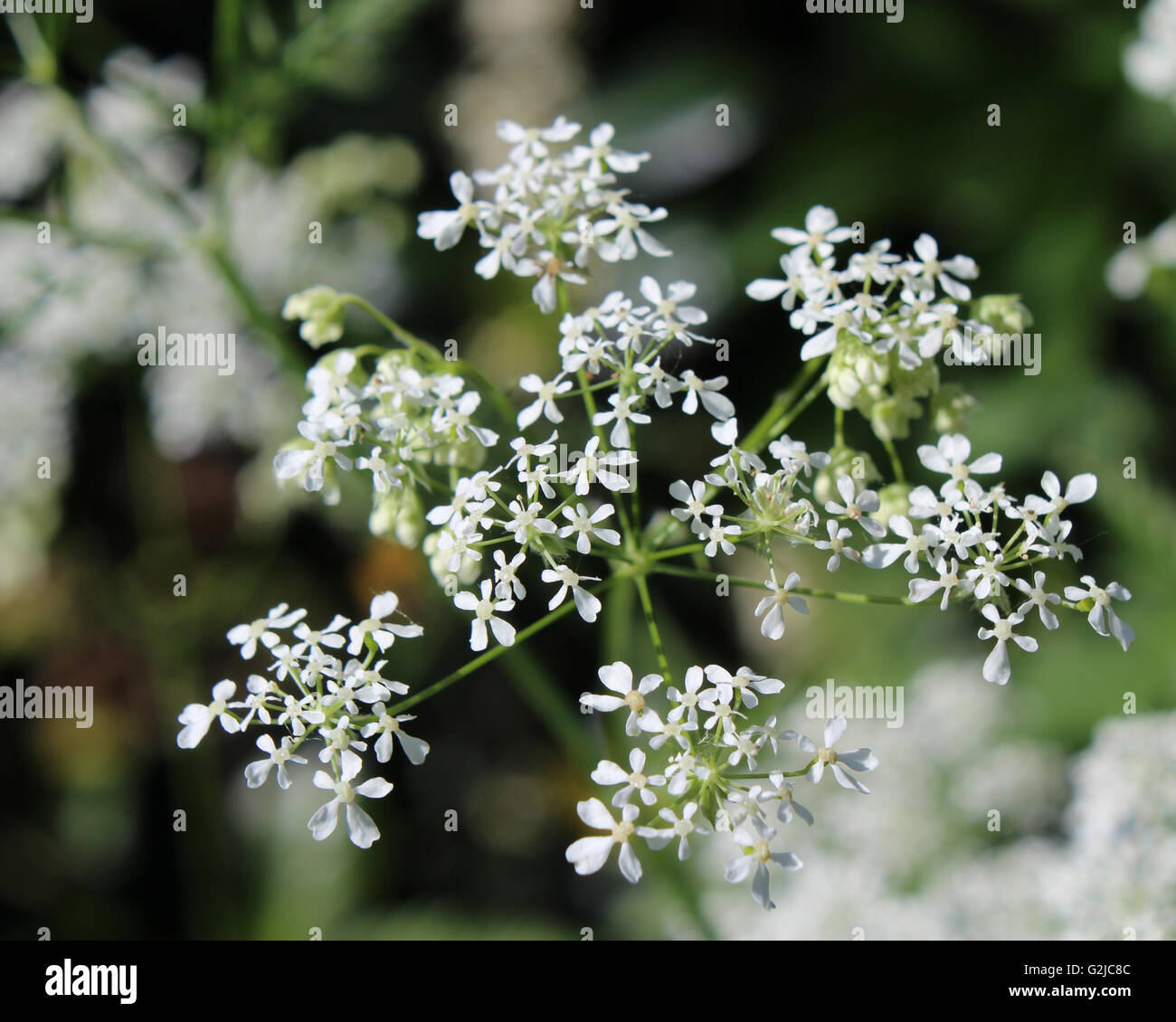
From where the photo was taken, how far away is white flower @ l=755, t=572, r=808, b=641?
2092 millimetres

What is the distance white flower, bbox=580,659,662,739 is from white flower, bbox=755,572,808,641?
25cm

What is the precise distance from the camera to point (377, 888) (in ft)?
17.6

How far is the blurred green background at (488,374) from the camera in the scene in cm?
461

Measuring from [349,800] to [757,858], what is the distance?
820 mm

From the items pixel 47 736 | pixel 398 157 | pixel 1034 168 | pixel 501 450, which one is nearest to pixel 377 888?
pixel 47 736

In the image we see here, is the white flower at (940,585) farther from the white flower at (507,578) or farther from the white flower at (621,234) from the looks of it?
the white flower at (621,234)

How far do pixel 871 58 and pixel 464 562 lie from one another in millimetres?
4599

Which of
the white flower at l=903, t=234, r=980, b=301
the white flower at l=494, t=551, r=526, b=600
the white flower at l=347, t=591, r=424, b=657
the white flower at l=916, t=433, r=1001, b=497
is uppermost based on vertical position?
the white flower at l=903, t=234, r=980, b=301

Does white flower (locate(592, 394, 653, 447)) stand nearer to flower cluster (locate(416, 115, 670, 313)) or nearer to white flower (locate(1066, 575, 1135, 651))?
flower cluster (locate(416, 115, 670, 313))

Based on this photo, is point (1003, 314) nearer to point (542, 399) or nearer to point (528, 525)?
point (542, 399)

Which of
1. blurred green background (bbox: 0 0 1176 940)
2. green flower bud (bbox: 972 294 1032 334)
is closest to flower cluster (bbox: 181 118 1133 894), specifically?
green flower bud (bbox: 972 294 1032 334)

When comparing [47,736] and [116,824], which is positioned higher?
[47,736]

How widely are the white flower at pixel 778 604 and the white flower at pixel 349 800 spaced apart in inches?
32.3
